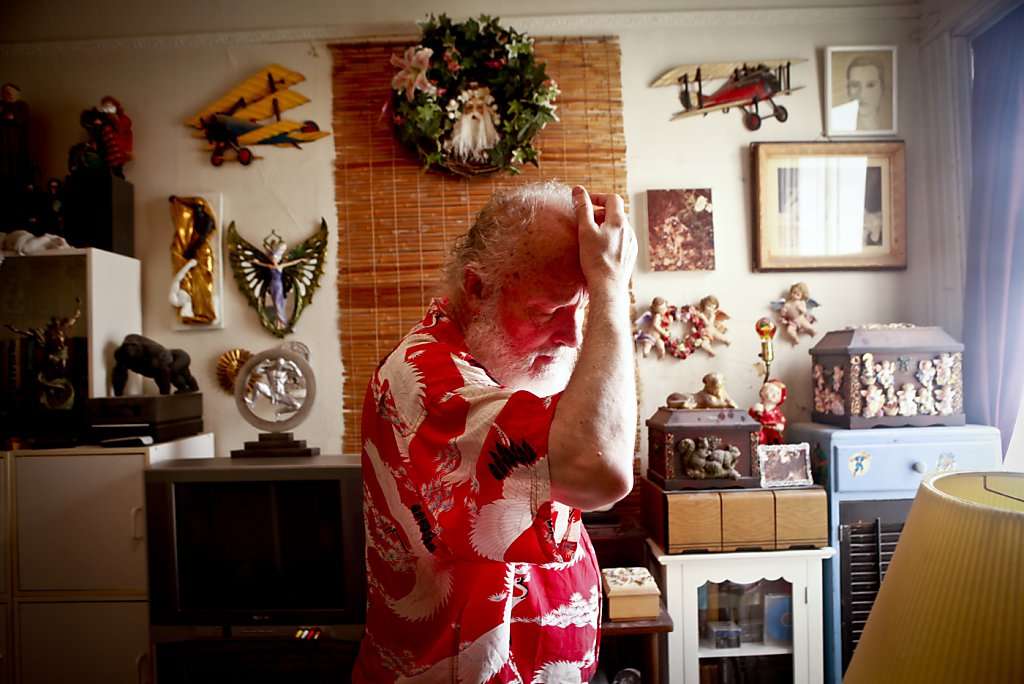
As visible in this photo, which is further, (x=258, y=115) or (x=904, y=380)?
(x=258, y=115)

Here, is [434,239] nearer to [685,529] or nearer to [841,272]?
[685,529]

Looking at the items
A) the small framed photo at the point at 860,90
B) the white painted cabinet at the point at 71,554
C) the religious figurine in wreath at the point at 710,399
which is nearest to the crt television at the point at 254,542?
the white painted cabinet at the point at 71,554

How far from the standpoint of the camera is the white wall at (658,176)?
95.8 inches

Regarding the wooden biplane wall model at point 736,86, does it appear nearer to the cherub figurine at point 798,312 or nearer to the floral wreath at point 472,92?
the floral wreath at point 472,92

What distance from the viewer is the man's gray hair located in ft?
2.87

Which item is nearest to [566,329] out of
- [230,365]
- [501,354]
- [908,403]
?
[501,354]

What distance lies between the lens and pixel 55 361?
2088mm

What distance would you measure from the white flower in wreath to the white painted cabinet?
5.37 feet

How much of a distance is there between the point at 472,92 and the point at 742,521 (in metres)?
1.94

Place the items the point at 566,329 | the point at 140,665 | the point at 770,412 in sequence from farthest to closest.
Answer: the point at 770,412
the point at 140,665
the point at 566,329

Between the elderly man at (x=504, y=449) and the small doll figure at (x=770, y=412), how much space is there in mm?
1373

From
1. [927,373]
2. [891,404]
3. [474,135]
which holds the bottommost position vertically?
[891,404]

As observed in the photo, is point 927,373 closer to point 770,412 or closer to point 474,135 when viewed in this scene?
point 770,412

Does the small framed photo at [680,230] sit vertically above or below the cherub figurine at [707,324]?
above
